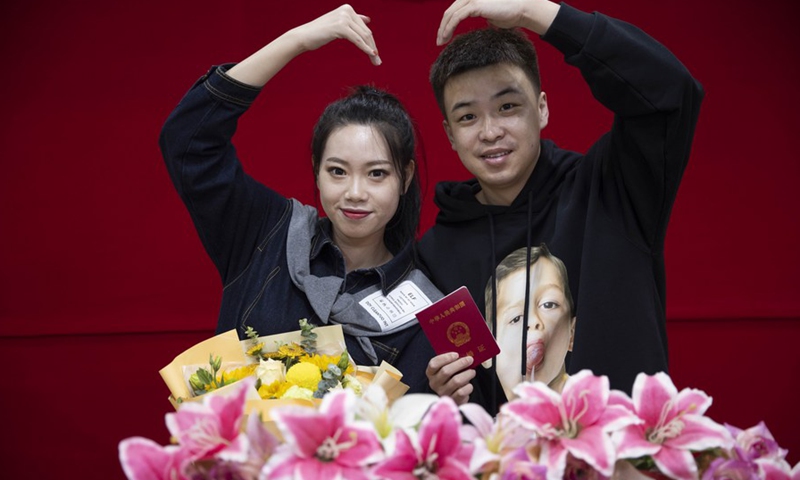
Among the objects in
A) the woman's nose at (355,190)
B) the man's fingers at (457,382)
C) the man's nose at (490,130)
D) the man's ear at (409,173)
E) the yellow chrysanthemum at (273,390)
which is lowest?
the man's fingers at (457,382)

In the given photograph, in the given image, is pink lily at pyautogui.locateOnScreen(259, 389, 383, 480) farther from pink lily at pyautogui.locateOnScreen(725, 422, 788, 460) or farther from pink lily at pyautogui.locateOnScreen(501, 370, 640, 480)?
pink lily at pyautogui.locateOnScreen(725, 422, 788, 460)

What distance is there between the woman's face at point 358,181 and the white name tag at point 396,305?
137 mm

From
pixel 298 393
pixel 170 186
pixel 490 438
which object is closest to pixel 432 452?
pixel 490 438

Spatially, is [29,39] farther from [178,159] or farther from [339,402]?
[339,402]

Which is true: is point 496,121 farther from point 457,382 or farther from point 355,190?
point 457,382

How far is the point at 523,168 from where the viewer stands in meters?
1.57

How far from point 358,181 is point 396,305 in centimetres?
26

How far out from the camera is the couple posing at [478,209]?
1325 mm

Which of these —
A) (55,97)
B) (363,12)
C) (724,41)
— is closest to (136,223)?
(55,97)

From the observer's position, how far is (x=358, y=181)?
1562 mm

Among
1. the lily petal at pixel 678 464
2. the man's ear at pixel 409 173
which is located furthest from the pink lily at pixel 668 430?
the man's ear at pixel 409 173

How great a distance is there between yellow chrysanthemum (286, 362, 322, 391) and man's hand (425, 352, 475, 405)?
219 mm

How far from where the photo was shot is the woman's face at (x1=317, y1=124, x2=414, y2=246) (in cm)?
156

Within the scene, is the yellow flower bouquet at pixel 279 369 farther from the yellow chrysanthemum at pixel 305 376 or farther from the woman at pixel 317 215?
the woman at pixel 317 215
